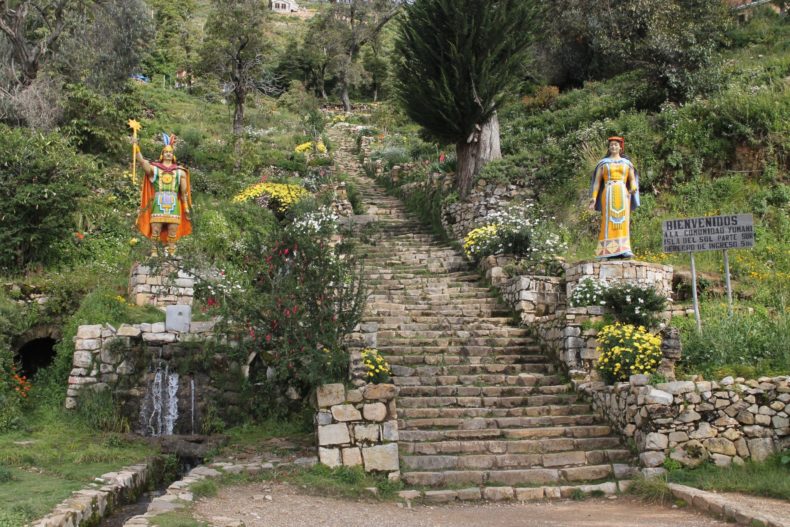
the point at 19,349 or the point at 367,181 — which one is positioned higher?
the point at 367,181

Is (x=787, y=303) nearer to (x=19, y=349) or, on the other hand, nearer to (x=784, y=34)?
(x=19, y=349)

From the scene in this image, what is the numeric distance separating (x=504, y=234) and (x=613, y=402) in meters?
5.96

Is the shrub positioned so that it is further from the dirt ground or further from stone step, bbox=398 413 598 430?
the dirt ground

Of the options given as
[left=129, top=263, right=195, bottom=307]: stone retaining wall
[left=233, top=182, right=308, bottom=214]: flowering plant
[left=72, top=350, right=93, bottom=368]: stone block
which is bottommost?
[left=72, top=350, right=93, bottom=368]: stone block

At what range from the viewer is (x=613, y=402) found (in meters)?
9.70

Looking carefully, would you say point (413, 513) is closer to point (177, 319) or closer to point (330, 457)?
point (330, 457)

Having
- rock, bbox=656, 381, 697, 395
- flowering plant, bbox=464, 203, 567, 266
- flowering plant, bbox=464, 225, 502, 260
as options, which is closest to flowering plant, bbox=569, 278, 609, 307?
flowering plant, bbox=464, 203, 567, 266

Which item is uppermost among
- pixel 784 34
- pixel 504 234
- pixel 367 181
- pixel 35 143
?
pixel 784 34

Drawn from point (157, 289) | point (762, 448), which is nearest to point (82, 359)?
point (157, 289)

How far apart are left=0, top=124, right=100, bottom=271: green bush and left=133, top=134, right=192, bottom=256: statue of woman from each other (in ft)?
8.38

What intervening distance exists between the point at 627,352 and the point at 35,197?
39.2ft

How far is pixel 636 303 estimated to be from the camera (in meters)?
10.7

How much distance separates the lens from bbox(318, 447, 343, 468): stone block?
339 inches

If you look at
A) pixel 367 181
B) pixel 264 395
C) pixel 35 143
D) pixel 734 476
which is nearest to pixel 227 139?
pixel 367 181
